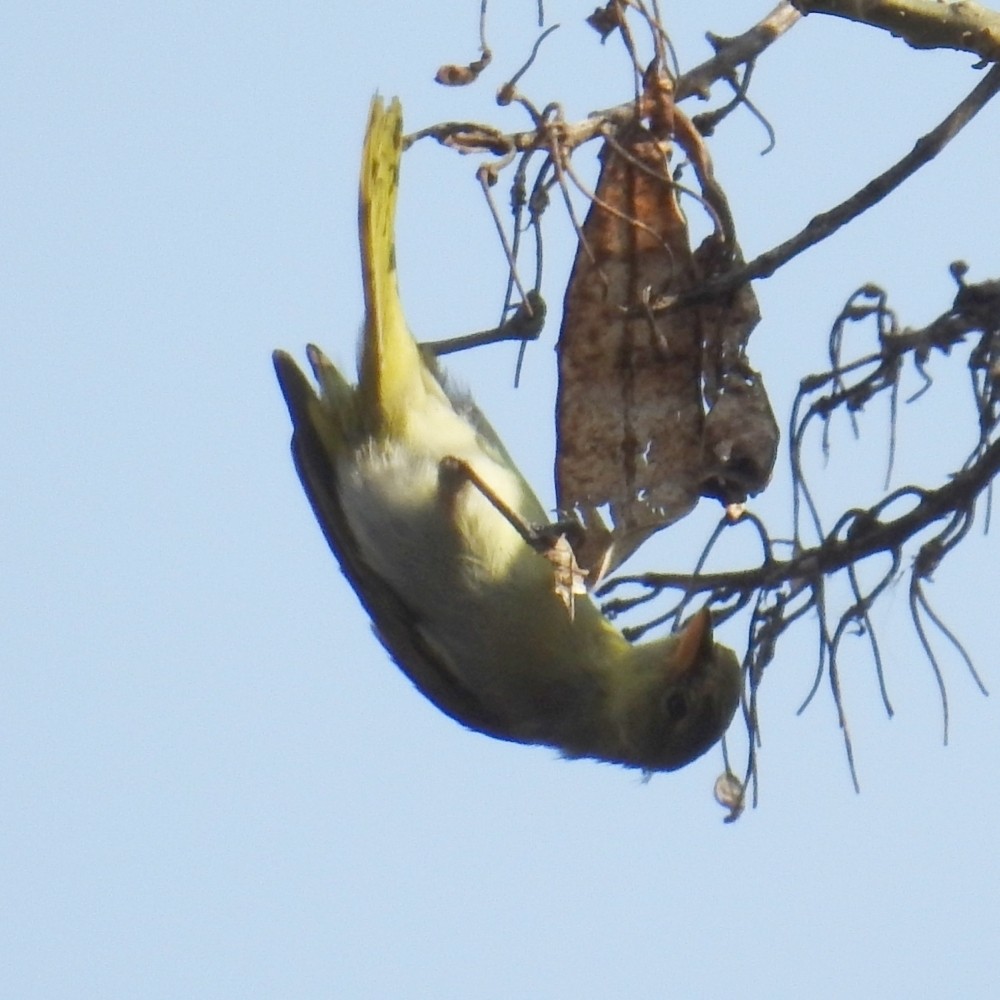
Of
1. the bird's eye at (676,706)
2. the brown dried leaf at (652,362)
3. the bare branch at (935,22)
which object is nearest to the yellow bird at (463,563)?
the bird's eye at (676,706)

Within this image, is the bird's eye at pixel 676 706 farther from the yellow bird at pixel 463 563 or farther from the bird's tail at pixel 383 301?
the bird's tail at pixel 383 301

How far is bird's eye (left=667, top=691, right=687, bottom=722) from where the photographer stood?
488 centimetres

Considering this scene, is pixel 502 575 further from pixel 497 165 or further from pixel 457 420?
pixel 497 165

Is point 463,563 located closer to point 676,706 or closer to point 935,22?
point 676,706

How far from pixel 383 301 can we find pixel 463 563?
0.91m

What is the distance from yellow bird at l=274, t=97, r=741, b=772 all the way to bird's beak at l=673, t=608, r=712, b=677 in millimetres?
32

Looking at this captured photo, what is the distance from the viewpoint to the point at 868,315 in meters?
3.70

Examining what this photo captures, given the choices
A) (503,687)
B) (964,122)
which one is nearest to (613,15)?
(964,122)

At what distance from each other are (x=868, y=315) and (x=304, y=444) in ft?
7.10

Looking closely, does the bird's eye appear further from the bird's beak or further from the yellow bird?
the bird's beak

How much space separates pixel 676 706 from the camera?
490cm

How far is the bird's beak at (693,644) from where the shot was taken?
4562 millimetres

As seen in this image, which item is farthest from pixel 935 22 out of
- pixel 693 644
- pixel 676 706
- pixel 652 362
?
pixel 676 706

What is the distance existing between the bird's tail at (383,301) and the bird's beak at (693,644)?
1.16m
